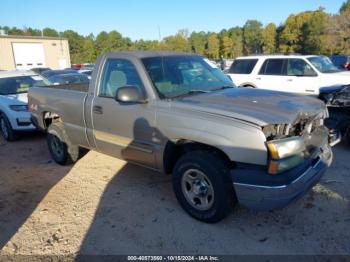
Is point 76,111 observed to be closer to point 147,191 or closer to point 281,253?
point 147,191

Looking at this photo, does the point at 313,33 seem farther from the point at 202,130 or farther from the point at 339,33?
the point at 202,130

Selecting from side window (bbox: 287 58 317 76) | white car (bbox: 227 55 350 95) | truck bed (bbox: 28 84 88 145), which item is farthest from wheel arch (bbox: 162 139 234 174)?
side window (bbox: 287 58 317 76)

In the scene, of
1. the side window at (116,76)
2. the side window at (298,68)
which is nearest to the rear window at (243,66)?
the side window at (298,68)

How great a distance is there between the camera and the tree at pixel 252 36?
84156 millimetres

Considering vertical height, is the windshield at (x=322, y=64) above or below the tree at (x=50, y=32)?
below

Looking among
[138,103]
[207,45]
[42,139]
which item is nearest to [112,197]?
[138,103]

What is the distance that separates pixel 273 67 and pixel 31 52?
127 feet

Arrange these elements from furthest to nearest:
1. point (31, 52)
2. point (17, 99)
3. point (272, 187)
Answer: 1. point (31, 52)
2. point (17, 99)
3. point (272, 187)

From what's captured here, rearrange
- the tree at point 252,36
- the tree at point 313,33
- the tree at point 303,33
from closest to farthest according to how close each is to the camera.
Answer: the tree at point 313,33 < the tree at point 303,33 < the tree at point 252,36

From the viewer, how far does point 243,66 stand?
10906 millimetres

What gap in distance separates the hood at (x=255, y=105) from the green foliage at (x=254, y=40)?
46.3 metres

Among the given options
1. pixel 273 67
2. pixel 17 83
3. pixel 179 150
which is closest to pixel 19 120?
pixel 17 83

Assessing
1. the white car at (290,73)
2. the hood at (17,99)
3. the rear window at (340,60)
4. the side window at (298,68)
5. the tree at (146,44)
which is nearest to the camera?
the hood at (17,99)

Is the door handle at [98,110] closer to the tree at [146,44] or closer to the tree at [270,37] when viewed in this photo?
the tree at [146,44]
